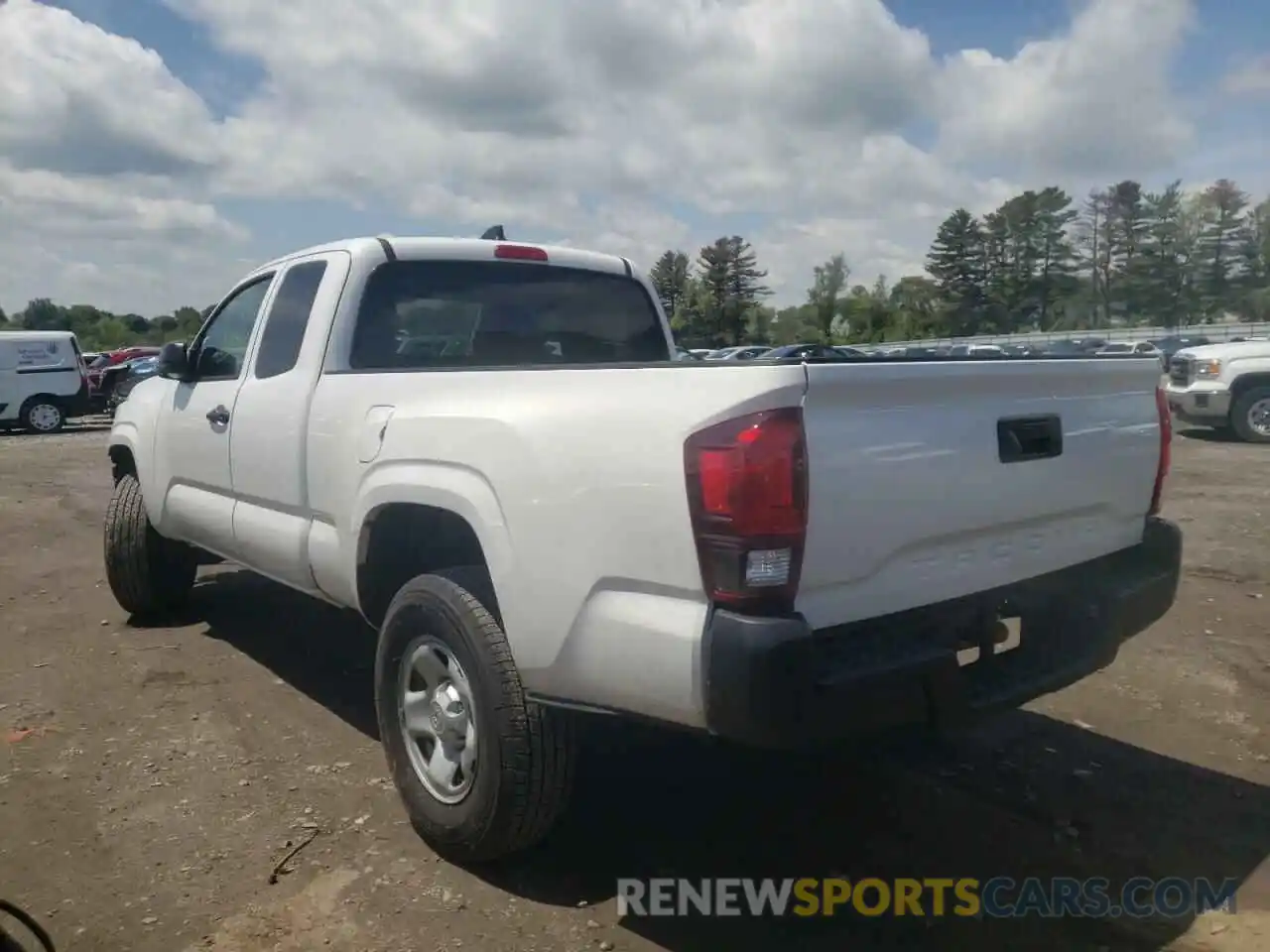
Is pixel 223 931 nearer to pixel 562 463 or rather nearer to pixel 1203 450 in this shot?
pixel 562 463

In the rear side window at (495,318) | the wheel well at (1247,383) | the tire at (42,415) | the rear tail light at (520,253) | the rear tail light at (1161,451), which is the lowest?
the tire at (42,415)

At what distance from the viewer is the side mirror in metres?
4.96

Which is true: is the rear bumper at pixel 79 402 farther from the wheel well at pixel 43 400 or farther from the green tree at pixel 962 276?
the green tree at pixel 962 276

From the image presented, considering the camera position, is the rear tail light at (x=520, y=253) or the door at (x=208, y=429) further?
the door at (x=208, y=429)

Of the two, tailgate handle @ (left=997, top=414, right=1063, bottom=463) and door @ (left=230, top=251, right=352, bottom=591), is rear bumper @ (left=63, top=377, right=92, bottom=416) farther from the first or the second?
tailgate handle @ (left=997, top=414, right=1063, bottom=463)

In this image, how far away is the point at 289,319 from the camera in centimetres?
432

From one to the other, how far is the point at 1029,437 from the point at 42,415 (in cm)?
2259

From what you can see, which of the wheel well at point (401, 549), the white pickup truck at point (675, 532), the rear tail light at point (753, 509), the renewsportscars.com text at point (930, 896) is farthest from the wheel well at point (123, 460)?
the rear tail light at point (753, 509)

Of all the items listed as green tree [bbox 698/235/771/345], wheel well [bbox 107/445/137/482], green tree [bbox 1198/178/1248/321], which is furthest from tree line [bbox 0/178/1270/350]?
wheel well [bbox 107/445/137/482]

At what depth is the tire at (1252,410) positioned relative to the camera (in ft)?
46.0

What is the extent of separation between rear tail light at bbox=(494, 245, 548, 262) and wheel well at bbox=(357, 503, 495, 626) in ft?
4.70

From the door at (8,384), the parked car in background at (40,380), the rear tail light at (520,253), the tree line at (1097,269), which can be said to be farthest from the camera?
the tree line at (1097,269)

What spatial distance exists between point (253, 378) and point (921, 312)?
6325 centimetres

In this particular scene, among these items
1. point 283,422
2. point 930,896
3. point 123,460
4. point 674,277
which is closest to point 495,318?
point 283,422
